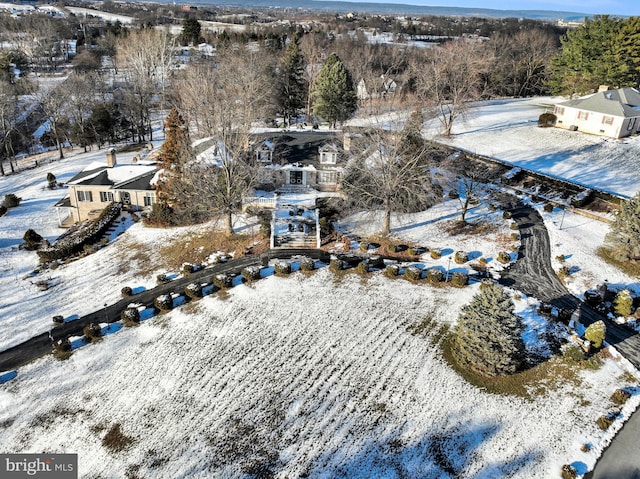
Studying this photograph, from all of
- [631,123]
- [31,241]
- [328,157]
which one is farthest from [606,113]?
[31,241]

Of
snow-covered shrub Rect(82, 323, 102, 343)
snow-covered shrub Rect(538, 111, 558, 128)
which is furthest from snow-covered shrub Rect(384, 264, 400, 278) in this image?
snow-covered shrub Rect(538, 111, 558, 128)

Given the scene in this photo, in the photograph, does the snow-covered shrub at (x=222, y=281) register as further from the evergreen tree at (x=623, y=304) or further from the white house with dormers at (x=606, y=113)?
the white house with dormers at (x=606, y=113)

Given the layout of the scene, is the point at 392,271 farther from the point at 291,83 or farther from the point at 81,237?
the point at 291,83

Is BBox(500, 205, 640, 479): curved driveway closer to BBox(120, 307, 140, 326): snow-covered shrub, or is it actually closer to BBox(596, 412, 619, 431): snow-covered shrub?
BBox(596, 412, 619, 431): snow-covered shrub

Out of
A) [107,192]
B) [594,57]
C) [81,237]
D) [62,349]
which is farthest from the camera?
[594,57]

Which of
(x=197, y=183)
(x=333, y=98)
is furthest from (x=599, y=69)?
(x=197, y=183)

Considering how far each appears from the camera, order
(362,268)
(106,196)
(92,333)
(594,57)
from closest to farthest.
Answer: (92,333)
(362,268)
(106,196)
(594,57)
